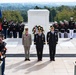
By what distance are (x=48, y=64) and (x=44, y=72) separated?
1.26 m

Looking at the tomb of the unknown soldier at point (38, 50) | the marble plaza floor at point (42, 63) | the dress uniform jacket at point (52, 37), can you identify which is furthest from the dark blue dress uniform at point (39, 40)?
the marble plaza floor at point (42, 63)

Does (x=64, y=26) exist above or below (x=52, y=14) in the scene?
above

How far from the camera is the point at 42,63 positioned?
13.2 meters

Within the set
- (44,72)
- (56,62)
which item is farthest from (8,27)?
(44,72)

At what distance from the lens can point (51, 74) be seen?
37.7 ft

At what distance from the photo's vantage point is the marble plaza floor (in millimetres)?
11891

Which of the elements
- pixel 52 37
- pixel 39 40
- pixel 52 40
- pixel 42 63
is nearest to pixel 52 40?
pixel 52 40

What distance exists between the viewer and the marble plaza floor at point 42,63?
39.0 ft

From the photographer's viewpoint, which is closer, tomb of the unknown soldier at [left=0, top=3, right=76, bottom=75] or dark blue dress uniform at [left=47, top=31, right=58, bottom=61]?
tomb of the unknown soldier at [left=0, top=3, right=76, bottom=75]

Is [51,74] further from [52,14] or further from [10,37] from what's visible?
[52,14]

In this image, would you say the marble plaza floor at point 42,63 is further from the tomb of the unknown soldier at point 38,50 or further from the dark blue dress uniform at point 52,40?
the dark blue dress uniform at point 52,40

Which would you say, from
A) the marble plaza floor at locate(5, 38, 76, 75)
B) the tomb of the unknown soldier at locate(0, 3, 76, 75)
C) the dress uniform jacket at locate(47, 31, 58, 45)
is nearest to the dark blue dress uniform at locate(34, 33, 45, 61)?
the tomb of the unknown soldier at locate(0, 3, 76, 75)

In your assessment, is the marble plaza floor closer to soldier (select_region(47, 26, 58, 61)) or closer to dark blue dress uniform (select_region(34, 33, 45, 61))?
soldier (select_region(47, 26, 58, 61))

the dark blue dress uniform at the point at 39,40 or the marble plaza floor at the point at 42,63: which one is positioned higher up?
the dark blue dress uniform at the point at 39,40
